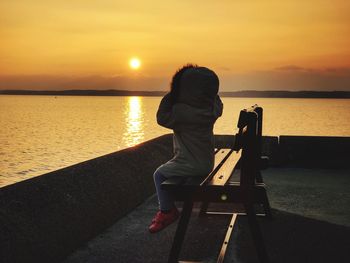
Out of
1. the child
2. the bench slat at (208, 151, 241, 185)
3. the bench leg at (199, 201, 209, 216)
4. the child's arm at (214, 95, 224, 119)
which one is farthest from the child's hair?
the bench leg at (199, 201, 209, 216)

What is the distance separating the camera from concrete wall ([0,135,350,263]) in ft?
13.1

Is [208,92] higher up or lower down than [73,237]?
higher up

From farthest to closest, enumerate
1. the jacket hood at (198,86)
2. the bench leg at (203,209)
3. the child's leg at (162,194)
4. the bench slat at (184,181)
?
1. the bench leg at (203,209)
2. the child's leg at (162,194)
3. the jacket hood at (198,86)
4. the bench slat at (184,181)

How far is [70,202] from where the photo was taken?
4758mm

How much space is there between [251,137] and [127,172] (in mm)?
2594

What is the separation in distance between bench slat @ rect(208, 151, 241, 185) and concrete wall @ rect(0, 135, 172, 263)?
1.37m

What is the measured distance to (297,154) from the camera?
9828 mm

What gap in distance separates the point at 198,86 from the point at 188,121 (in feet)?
1.07

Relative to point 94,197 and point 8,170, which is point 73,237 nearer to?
point 94,197

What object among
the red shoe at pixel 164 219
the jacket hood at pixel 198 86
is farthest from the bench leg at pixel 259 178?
the jacket hood at pixel 198 86

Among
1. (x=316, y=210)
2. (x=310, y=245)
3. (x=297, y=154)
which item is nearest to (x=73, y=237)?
(x=310, y=245)

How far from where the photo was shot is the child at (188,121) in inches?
174

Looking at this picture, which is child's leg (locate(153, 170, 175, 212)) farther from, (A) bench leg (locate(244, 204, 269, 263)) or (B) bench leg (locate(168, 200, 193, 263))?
(A) bench leg (locate(244, 204, 269, 263))

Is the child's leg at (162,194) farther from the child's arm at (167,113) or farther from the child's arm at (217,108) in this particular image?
the child's arm at (217,108)
